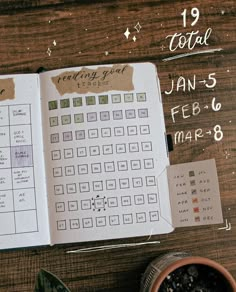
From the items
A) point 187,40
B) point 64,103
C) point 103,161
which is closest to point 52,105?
point 64,103

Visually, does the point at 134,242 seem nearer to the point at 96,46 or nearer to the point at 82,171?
the point at 82,171

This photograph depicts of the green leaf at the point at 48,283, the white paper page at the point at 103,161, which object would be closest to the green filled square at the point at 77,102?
the white paper page at the point at 103,161

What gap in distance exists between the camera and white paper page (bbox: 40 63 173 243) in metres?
0.80

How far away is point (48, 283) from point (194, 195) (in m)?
0.28

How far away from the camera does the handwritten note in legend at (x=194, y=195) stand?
816mm

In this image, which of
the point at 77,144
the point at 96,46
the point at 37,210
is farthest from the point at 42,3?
the point at 37,210

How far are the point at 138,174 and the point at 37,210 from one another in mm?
176

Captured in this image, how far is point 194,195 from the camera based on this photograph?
2.69ft

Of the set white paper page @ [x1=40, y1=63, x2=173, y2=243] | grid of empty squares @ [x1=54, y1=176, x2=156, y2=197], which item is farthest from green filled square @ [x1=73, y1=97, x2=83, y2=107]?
grid of empty squares @ [x1=54, y1=176, x2=156, y2=197]

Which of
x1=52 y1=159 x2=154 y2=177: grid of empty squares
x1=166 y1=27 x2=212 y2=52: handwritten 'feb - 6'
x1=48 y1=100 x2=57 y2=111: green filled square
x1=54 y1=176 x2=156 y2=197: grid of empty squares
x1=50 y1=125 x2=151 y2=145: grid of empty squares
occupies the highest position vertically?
x1=166 y1=27 x2=212 y2=52: handwritten 'feb - 6'

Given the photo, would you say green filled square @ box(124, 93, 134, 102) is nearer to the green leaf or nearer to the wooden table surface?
the wooden table surface

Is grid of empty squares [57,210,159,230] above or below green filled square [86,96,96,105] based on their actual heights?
below

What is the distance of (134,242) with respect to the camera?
32.2 inches

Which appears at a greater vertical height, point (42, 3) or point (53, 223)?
point (42, 3)
